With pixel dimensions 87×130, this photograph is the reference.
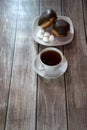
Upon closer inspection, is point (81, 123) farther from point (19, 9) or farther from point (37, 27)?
point (19, 9)

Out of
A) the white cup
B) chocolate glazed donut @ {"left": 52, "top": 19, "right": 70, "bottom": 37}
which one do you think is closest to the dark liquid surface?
the white cup

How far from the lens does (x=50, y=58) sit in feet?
2.49

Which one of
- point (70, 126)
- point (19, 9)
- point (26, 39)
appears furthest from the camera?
point (19, 9)

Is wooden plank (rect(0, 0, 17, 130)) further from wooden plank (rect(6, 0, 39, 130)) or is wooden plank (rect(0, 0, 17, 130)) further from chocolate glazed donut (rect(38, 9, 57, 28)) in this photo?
chocolate glazed donut (rect(38, 9, 57, 28))

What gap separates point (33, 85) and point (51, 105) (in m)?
0.09

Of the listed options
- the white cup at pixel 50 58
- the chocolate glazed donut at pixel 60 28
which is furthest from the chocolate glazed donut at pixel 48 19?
the white cup at pixel 50 58

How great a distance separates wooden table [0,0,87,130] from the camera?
70cm

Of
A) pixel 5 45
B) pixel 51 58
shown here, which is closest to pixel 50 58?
pixel 51 58

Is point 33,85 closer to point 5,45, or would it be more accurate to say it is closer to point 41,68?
point 41,68

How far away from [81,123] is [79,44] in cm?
32

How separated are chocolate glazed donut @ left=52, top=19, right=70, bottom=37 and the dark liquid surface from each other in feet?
0.37

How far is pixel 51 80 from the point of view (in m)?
0.79

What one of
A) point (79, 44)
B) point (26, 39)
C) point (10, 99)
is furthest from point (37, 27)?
point (10, 99)

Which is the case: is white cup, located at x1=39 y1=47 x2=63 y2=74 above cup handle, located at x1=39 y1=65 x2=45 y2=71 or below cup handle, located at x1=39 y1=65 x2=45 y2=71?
above
